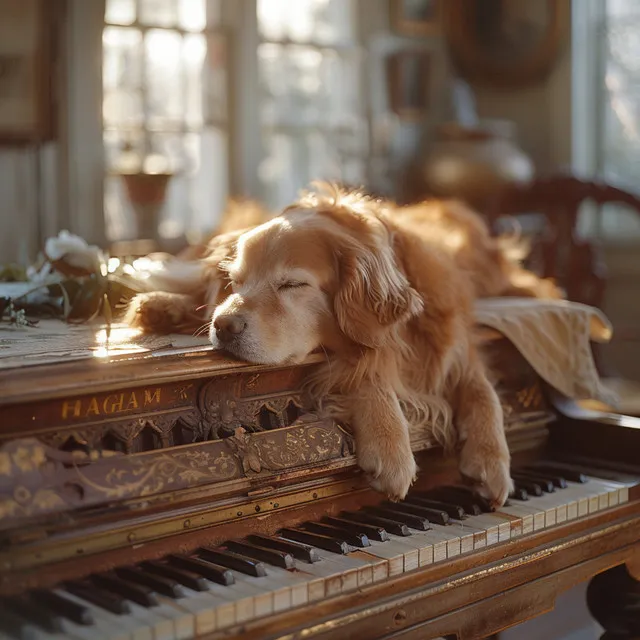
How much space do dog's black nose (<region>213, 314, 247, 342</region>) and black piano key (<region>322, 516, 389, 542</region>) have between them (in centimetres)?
41

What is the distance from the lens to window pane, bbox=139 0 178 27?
521cm

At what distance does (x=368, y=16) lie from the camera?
6090 millimetres

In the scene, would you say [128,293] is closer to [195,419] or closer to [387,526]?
[195,419]

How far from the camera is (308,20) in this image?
588 centimetres

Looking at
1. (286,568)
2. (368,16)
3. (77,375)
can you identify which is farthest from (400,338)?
(368,16)

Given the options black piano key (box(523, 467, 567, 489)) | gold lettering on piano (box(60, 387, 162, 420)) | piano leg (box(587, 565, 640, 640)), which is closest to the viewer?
gold lettering on piano (box(60, 387, 162, 420))

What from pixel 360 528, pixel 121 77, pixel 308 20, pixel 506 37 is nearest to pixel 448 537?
pixel 360 528

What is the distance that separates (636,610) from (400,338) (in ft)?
3.45

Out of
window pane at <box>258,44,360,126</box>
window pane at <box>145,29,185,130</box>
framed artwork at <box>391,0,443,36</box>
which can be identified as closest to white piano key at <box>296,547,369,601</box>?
window pane at <box>145,29,185,130</box>

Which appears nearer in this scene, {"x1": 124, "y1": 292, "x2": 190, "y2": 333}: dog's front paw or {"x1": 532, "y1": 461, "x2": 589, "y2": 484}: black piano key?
{"x1": 124, "y1": 292, "x2": 190, "y2": 333}: dog's front paw

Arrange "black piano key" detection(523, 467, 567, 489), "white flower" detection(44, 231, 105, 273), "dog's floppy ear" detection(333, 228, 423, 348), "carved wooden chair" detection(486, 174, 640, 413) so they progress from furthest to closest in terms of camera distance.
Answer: "carved wooden chair" detection(486, 174, 640, 413), "white flower" detection(44, 231, 105, 273), "black piano key" detection(523, 467, 567, 489), "dog's floppy ear" detection(333, 228, 423, 348)

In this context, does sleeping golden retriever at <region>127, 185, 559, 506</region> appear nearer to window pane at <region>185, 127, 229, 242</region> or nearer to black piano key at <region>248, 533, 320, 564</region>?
black piano key at <region>248, 533, 320, 564</region>

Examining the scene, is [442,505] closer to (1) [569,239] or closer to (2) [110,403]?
(2) [110,403]

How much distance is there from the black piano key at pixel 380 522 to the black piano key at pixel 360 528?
0.02m
